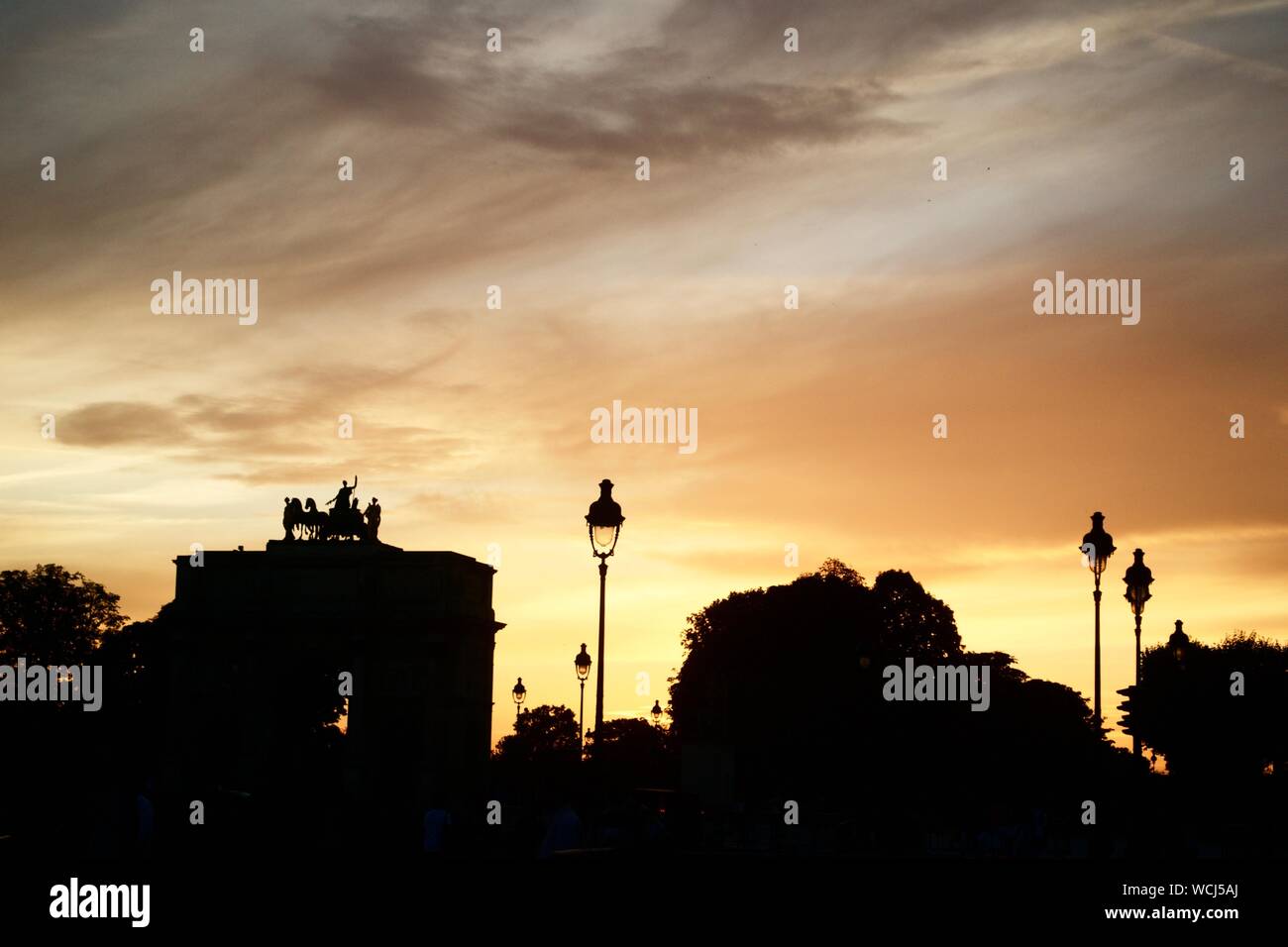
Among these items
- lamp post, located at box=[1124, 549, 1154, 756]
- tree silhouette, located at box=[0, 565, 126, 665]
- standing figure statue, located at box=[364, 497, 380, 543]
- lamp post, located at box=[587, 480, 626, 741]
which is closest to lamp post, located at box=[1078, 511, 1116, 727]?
lamp post, located at box=[1124, 549, 1154, 756]

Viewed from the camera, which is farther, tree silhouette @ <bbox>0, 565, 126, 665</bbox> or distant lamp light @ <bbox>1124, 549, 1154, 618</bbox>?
tree silhouette @ <bbox>0, 565, 126, 665</bbox>

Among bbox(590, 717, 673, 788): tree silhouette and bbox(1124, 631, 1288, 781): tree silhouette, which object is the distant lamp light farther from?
bbox(590, 717, 673, 788): tree silhouette

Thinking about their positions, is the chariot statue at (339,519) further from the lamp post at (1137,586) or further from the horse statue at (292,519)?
the lamp post at (1137,586)

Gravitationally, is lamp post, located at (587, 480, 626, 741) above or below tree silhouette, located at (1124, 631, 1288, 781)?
above

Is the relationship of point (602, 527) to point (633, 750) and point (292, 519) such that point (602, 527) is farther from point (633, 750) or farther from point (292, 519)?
point (633, 750)

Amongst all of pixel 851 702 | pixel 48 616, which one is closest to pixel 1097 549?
pixel 851 702

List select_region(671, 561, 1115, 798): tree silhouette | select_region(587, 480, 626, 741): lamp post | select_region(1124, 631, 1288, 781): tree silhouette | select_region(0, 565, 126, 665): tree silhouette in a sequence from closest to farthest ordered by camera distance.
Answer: select_region(587, 480, 626, 741): lamp post
select_region(1124, 631, 1288, 781): tree silhouette
select_region(671, 561, 1115, 798): tree silhouette
select_region(0, 565, 126, 665): tree silhouette

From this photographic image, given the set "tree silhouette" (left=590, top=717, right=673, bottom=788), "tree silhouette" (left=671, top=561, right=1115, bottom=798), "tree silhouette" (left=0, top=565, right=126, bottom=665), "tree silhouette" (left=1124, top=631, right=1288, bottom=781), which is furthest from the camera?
"tree silhouette" (left=590, top=717, right=673, bottom=788)

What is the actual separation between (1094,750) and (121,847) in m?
24.0

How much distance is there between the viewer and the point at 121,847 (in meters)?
16.1

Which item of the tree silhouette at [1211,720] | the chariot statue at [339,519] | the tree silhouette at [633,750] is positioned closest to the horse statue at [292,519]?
the chariot statue at [339,519]
